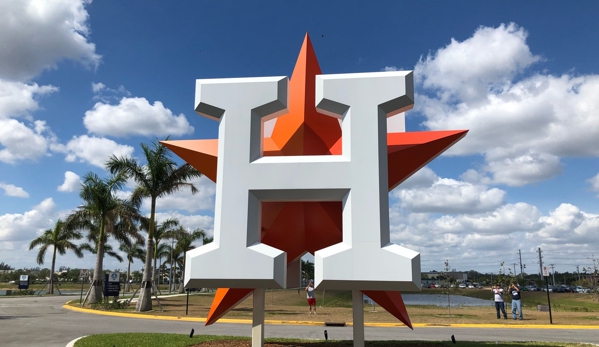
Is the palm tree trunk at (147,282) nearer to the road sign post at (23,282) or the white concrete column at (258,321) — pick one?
the white concrete column at (258,321)

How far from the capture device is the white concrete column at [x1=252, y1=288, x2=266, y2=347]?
28.3 feet

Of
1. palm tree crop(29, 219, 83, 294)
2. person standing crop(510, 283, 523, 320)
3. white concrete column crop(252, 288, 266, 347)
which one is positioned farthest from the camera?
palm tree crop(29, 219, 83, 294)

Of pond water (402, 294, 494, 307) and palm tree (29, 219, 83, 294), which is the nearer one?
pond water (402, 294, 494, 307)

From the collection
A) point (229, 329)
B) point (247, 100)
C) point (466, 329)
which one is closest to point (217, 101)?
point (247, 100)

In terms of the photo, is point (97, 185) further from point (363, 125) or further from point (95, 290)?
point (363, 125)

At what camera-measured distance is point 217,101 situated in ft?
26.4

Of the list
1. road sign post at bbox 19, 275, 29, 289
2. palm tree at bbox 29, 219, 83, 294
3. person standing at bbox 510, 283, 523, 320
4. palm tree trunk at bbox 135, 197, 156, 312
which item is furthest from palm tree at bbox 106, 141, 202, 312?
road sign post at bbox 19, 275, 29, 289

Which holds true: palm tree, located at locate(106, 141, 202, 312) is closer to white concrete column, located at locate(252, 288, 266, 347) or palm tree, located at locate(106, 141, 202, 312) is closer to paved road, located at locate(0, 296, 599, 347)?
paved road, located at locate(0, 296, 599, 347)

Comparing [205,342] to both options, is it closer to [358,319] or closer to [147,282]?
[358,319]

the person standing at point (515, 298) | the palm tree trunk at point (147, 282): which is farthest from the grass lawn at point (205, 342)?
the palm tree trunk at point (147, 282)

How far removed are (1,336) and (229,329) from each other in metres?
7.50

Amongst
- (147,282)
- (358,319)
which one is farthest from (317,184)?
(147,282)

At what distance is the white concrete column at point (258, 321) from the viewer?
28.3 feet

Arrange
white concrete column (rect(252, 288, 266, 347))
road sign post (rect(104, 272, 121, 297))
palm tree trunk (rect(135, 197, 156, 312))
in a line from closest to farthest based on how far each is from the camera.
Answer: white concrete column (rect(252, 288, 266, 347)), palm tree trunk (rect(135, 197, 156, 312)), road sign post (rect(104, 272, 121, 297))
